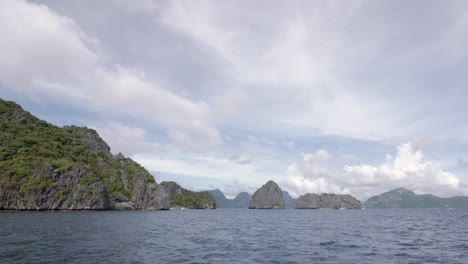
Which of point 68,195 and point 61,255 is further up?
point 68,195

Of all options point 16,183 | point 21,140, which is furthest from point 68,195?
point 21,140

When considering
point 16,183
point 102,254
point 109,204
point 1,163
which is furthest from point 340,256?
point 109,204

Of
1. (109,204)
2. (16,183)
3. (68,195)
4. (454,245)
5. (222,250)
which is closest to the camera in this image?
(222,250)

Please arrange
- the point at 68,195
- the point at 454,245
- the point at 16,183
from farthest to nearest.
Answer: the point at 68,195 → the point at 16,183 → the point at 454,245

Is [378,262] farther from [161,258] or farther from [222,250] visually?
[161,258]

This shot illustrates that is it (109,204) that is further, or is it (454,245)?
(109,204)

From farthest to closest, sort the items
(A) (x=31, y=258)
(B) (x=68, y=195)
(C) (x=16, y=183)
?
(B) (x=68, y=195), (C) (x=16, y=183), (A) (x=31, y=258)

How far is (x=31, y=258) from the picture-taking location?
95.4ft

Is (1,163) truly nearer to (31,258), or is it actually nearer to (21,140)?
(21,140)

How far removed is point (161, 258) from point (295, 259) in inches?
542

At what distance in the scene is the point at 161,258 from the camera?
105 feet

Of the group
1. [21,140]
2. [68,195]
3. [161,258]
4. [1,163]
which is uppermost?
[21,140]

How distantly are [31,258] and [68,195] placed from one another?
6034 inches

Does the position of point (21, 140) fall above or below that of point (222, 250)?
above
